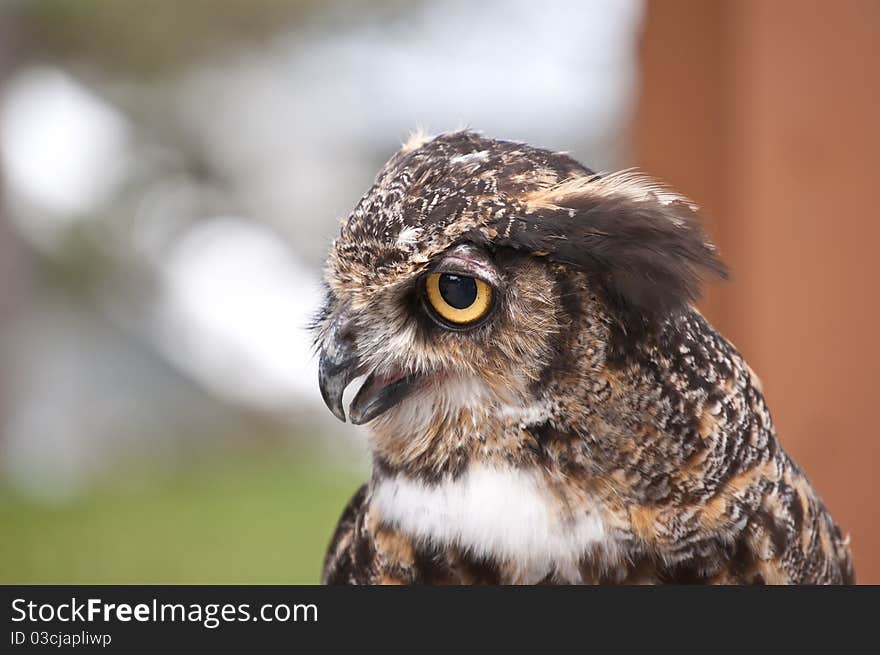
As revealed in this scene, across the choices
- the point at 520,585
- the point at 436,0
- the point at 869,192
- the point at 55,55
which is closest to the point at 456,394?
the point at 520,585

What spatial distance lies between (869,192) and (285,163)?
2.50 m

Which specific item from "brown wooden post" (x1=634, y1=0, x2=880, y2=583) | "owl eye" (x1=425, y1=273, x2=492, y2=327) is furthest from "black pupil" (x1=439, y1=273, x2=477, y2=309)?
"brown wooden post" (x1=634, y1=0, x2=880, y2=583)

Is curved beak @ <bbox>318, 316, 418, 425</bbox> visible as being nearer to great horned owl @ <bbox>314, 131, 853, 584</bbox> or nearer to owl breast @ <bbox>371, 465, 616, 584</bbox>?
great horned owl @ <bbox>314, 131, 853, 584</bbox>

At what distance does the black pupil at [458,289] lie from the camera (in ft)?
2.65

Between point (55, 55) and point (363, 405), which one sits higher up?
point (55, 55)

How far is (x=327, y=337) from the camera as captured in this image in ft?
3.03

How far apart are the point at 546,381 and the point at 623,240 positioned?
0.53ft

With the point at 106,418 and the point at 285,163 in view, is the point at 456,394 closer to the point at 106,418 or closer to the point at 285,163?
the point at 285,163

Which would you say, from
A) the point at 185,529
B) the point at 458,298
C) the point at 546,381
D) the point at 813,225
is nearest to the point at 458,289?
the point at 458,298

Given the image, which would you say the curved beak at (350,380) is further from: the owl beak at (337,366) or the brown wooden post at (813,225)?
the brown wooden post at (813,225)

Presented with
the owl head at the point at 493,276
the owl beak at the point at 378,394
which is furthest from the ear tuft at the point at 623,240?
the owl beak at the point at 378,394

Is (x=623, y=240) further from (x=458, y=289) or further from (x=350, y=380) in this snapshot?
(x=350, y=380)

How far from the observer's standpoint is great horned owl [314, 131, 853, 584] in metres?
0.82

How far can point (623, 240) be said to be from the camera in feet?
2.79
